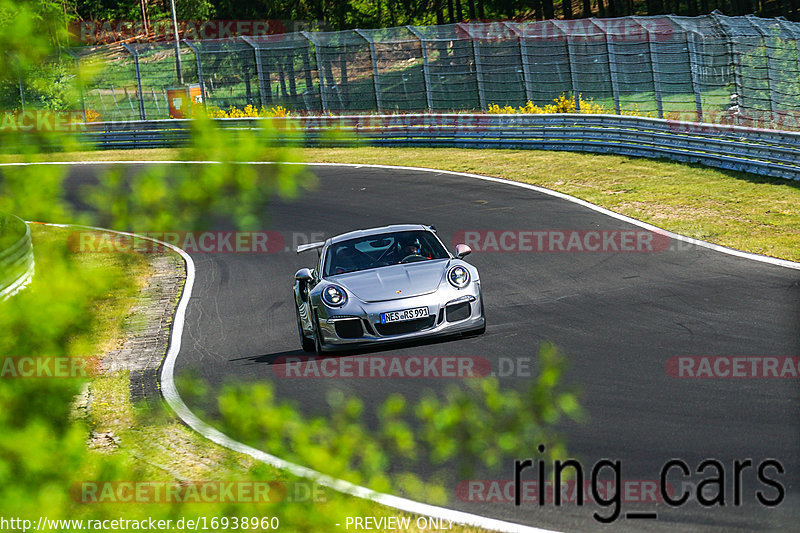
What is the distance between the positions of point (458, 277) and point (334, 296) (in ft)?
4.50

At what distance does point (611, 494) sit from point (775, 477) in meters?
1.08

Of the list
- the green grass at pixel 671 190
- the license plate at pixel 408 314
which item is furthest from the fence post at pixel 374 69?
the license plate at pixel 408 314

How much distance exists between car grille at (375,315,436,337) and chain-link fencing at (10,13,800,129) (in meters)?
10.8

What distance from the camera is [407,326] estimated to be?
33.1 ft

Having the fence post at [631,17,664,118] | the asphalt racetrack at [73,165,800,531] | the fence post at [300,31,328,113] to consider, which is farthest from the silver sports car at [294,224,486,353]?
the fence post at [300,31,328,113]

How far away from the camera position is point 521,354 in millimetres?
10078

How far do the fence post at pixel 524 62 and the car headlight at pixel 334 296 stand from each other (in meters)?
19.3

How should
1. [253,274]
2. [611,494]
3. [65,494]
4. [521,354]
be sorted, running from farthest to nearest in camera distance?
[253,274]
[521,354]
[611,494]
[65,494]

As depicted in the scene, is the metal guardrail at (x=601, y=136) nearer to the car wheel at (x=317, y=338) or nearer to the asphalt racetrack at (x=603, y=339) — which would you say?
the asphalt racetrack at (x=603, y=339)

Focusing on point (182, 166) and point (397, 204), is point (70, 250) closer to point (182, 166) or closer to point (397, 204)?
point (182, 166)

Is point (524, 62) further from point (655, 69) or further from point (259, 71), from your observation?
point (259, 71)

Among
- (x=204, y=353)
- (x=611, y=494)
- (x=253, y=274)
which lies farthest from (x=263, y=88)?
(x=611, y=494)

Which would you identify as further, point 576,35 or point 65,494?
point 576,35

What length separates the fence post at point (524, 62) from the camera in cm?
2819
